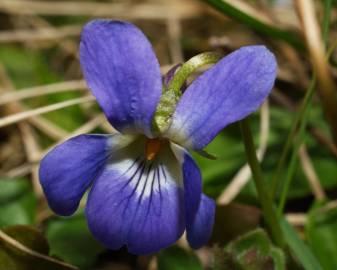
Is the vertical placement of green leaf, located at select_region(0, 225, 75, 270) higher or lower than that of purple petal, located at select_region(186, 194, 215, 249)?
lower

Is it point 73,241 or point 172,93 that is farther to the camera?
point 73,241

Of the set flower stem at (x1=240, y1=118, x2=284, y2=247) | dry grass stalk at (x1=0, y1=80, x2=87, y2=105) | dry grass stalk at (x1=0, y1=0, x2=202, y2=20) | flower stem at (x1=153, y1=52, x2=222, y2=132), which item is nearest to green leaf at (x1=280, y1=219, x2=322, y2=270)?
flower stem at (x1=240, y1=118, x2=284, y2=247)

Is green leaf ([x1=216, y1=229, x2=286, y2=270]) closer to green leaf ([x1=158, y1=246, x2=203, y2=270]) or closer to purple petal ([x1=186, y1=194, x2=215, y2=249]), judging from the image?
green leaf ([x1=158, y1=246, x2=203, y2=270])

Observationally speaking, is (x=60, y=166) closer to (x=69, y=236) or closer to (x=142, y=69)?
(x=142, y=69)

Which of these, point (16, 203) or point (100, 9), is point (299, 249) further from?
point (100, 9)

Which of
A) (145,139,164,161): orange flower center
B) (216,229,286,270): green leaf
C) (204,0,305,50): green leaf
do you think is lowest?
(216,229,286,270): green leaf

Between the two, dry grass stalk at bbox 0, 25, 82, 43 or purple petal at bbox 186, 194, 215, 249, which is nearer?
purple petal at bbox 186, 194, 215, 249

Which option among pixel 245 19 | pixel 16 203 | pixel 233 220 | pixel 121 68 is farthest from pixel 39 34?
pixel 121 68

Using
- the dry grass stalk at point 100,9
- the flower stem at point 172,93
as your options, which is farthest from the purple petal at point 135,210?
the dry grass stalk at point 100,9
